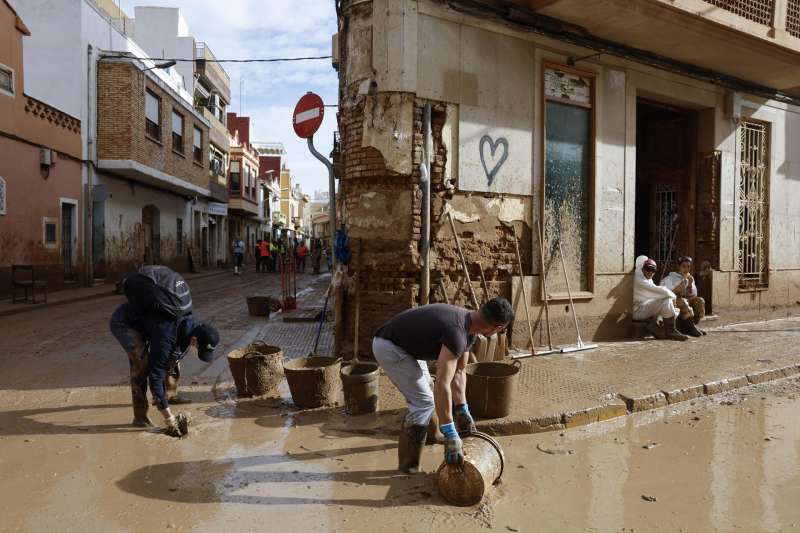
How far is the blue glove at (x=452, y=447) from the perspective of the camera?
11.4 feet

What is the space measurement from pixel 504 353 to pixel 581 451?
2.35 meters

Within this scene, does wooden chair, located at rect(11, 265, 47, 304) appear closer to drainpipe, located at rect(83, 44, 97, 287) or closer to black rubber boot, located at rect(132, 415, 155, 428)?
drainpipe, located at rect(83, 44, 97, 287)

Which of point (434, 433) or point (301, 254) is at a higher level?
point (301, 254)

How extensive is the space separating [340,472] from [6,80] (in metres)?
14.4

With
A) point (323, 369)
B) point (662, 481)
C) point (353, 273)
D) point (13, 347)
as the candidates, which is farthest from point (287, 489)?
point (13, 347)

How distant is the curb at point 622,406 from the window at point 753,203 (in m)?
4.37

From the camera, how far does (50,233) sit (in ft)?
50.8

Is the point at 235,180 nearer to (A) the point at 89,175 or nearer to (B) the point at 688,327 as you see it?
(A) the point at 89,175

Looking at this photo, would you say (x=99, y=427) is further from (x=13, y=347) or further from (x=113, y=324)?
(x=13, y=347)

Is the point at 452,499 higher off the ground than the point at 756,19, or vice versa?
the point at 756,19

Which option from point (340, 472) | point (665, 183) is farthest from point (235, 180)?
point (340, 472)

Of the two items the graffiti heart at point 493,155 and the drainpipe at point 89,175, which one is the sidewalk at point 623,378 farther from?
the drainpipe at point 89,175

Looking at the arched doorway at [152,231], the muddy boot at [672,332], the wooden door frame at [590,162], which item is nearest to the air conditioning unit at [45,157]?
the arched doorway at [152,231]

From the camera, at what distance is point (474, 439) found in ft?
12.5
